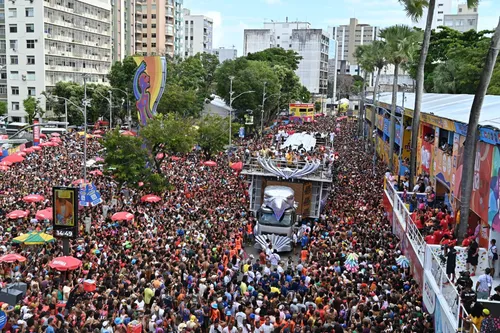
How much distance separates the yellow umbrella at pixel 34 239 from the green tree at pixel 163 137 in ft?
45.6

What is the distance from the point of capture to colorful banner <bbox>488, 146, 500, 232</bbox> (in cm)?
1688

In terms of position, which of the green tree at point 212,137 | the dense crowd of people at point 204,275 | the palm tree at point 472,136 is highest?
the palm tree at point 472,136

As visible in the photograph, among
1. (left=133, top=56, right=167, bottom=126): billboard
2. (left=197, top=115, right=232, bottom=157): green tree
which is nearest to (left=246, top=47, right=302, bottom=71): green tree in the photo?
(left=197, top=115, right=232, bottom=157): green tree

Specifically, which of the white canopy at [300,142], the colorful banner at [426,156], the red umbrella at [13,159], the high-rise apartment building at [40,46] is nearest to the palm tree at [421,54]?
the colorful banner at [426,156]

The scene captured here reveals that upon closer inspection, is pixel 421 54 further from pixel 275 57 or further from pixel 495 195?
pixel 275 57

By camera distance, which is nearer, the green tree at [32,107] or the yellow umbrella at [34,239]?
the yellow umbrella at [34,239]

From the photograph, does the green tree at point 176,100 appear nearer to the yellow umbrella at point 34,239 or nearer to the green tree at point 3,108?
the green tree at point 3,108

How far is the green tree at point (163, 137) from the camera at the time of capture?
116 feet

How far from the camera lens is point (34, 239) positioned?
2153cm

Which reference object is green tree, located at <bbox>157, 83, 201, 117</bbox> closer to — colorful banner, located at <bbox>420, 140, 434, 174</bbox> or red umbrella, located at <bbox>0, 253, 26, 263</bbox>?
colorful banner, located at <bbox>420, 140, 434, 174</bbox>

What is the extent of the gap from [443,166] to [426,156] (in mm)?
4268

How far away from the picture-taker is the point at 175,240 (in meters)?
23.2

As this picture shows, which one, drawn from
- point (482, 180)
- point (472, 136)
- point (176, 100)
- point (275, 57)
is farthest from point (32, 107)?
point (482, 180)

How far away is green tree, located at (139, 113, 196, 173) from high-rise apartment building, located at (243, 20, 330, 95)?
4135 inches
